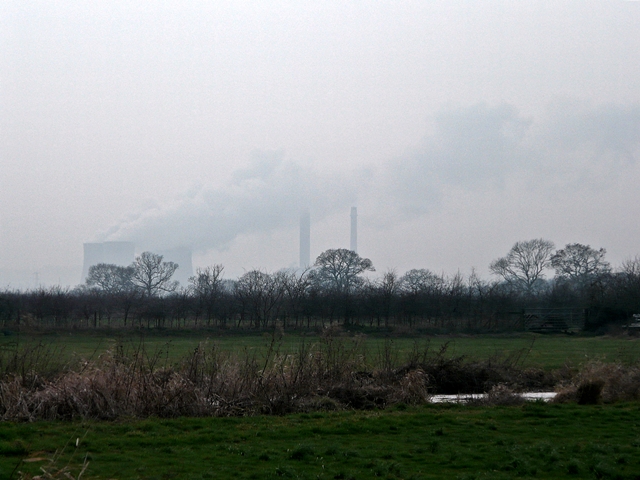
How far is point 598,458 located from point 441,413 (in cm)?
505

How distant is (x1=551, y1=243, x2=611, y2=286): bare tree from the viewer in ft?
297

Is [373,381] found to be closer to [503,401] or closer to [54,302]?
[503,401]

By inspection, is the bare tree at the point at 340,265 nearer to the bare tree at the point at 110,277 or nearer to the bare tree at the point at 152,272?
the bare tree at the point at 152,272

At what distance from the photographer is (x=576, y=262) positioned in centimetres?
9156

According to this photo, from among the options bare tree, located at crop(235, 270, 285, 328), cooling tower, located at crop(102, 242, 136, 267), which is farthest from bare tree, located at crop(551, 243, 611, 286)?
cooling tower, located at crop(102, 242, 136, 267)

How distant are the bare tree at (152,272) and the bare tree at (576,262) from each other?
175 ft

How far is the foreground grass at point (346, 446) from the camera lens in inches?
345

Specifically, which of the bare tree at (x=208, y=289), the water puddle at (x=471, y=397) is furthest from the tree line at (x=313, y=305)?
the water puddle at (x=471, y=397)

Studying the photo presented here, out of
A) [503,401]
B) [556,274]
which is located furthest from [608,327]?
[503,401]

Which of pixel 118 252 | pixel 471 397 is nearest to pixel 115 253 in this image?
pixel 118 252

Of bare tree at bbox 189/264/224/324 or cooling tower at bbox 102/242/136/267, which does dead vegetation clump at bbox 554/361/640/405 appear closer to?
bare tree at bbox 189/264/224/324

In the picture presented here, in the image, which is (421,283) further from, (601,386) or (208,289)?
(601,386)

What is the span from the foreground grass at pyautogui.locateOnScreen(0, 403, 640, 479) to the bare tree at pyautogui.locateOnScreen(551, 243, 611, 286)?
81.9 metres

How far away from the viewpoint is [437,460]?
377 inches
